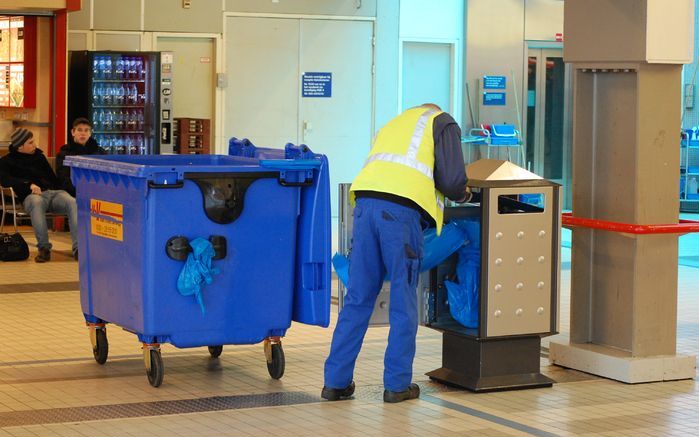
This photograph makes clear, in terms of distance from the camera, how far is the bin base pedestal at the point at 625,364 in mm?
7223

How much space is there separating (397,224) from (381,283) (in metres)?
0.38

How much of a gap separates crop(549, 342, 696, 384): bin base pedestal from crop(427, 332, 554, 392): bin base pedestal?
437mm

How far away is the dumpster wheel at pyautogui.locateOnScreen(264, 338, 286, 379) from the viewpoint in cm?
711

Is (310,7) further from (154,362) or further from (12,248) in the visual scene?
(154,362)

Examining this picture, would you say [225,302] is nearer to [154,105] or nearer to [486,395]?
[486,395]

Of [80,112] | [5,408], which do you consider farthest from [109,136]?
[5,408]

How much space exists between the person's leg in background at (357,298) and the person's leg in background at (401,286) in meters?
0.09

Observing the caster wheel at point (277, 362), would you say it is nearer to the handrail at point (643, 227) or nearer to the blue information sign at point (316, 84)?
the handrail at point (643, 227)

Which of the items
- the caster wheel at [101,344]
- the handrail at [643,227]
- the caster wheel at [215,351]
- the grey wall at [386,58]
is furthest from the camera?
the grey wall at [386,58]

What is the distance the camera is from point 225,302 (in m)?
6.91

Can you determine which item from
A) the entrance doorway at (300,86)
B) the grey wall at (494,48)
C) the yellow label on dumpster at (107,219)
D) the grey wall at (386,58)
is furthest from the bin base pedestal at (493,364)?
the grey wall at (494,48)

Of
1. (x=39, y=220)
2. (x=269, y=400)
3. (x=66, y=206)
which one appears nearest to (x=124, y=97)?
(x=66, y=206)

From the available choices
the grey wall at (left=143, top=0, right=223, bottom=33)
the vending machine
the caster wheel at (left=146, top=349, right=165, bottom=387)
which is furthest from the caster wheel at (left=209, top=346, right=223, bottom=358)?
the grey wall at (left=143, top=0, right=223, bottom=33)

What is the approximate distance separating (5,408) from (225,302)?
128 centimetres
